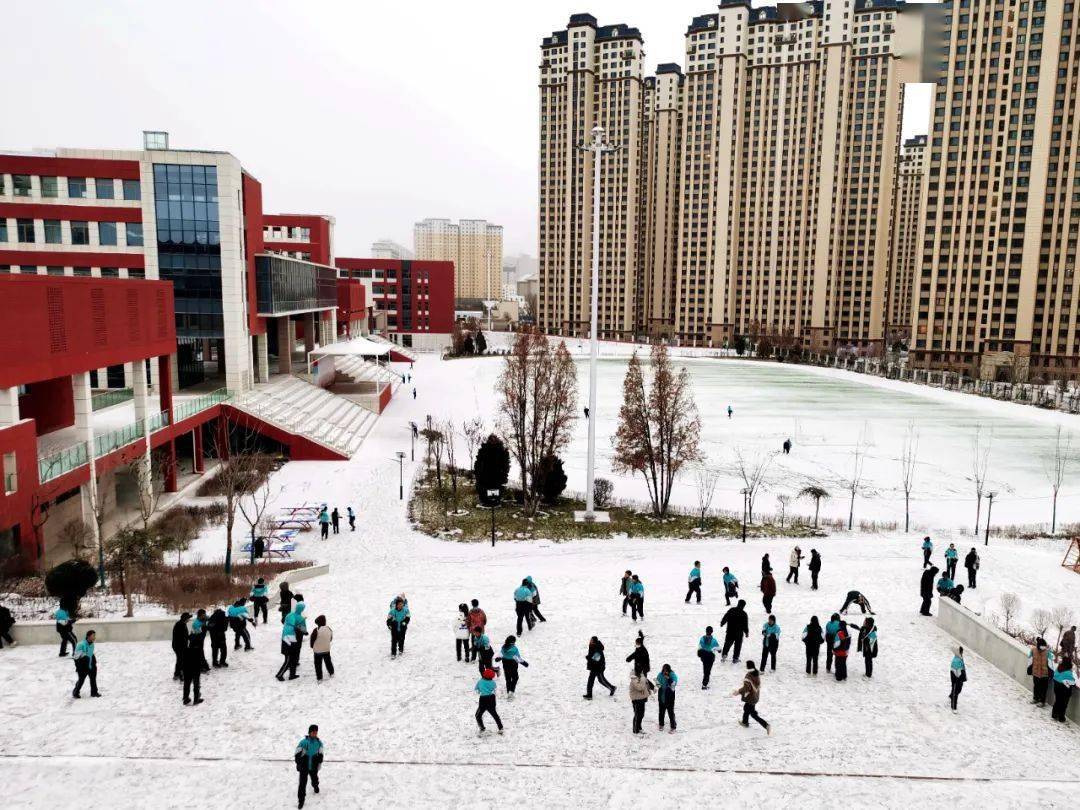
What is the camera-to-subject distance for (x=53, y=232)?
3562 cm

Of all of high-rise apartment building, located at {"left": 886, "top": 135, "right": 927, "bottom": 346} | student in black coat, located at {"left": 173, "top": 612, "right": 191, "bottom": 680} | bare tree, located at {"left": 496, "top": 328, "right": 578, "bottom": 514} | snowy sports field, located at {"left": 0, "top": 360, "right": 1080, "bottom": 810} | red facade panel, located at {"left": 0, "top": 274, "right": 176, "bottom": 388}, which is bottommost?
snowy sports field, located at {"left": 0, "top": 360, "right": 1080, "bottom": 810}

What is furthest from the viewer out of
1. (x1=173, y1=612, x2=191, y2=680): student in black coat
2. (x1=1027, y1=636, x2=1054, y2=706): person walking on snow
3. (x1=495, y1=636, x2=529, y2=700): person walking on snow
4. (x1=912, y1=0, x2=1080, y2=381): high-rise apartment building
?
(x1=912, y1=0, x2=1080, y2=381): high-rise apartment building

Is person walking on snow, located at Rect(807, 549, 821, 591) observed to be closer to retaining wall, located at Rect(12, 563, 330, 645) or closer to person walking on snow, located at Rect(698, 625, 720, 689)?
person walking on snow, located at Rect(698, 625, 720, 689)

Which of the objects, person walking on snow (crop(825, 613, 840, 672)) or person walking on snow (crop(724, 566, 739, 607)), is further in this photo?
Answer: person walking on snow (crop(724, 566, 739, 607))

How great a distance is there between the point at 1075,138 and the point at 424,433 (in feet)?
286

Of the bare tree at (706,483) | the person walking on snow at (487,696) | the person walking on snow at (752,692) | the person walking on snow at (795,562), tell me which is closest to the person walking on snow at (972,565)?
the person walking on snow at (795,562)

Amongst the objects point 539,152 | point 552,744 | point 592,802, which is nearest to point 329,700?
point 552,744

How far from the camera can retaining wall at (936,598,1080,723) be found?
12.9 metres

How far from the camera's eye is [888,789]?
389 inches

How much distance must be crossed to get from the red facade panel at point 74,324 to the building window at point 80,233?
36.3 ft

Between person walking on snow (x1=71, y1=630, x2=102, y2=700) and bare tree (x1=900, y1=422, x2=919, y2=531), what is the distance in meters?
25.4

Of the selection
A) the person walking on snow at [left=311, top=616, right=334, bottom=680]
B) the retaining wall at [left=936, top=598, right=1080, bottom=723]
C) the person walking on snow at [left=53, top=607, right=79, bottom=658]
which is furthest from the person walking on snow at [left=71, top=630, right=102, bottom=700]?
the retaining wall at [left=936, top=598, right=1080, bottom=723]

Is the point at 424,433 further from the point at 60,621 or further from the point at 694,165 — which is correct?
the point at 694,165

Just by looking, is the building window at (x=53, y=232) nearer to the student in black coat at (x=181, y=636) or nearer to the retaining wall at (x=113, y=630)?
the retaining wall at (x=113, y=630)
